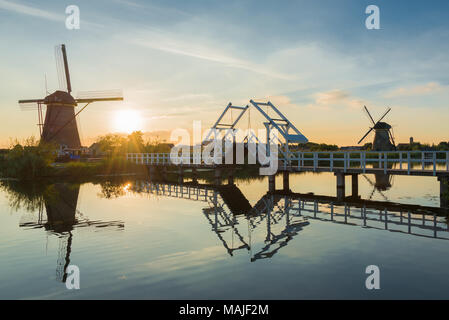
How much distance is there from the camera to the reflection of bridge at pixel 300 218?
12.6 m

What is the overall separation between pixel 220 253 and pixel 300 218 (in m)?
6.57

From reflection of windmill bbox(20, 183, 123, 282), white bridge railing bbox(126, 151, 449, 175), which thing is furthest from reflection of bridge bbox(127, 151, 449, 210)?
reflection of windmill bbox(20, 183, 123, 282)

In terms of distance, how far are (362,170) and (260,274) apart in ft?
53.4

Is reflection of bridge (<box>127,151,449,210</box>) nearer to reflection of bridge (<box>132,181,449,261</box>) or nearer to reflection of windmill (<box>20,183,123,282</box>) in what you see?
reflection of bridge (<box>132,181,449,261</box>)

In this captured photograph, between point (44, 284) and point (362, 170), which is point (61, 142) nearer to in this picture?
point (362, 170)

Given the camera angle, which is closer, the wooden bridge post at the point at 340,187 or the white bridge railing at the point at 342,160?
the white bridge railing at the point at 342,160

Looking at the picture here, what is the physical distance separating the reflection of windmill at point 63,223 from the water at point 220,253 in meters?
0.05

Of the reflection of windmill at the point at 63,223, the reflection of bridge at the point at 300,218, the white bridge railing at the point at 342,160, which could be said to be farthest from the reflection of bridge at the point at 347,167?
the reflection of windmill at the point at 63,223

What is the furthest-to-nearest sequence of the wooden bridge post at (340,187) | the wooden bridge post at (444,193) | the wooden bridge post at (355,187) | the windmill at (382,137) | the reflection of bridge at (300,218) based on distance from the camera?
the windmill at (382,137), the wooden bridge post at (355,187), the wooden bridge post at (340,187), the wooden bridge post at (444,193), the reflection of bridge at (300,218)

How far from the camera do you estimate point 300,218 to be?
16.2 metres

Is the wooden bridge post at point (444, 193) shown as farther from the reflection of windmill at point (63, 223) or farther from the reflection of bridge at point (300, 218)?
the reflection of windmill at point (63, 223)

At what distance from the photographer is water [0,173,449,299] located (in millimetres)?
7988

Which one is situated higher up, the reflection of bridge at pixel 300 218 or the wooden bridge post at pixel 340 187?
the wooden bridge post at pixel 340 187

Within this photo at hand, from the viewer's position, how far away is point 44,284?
336 inches
